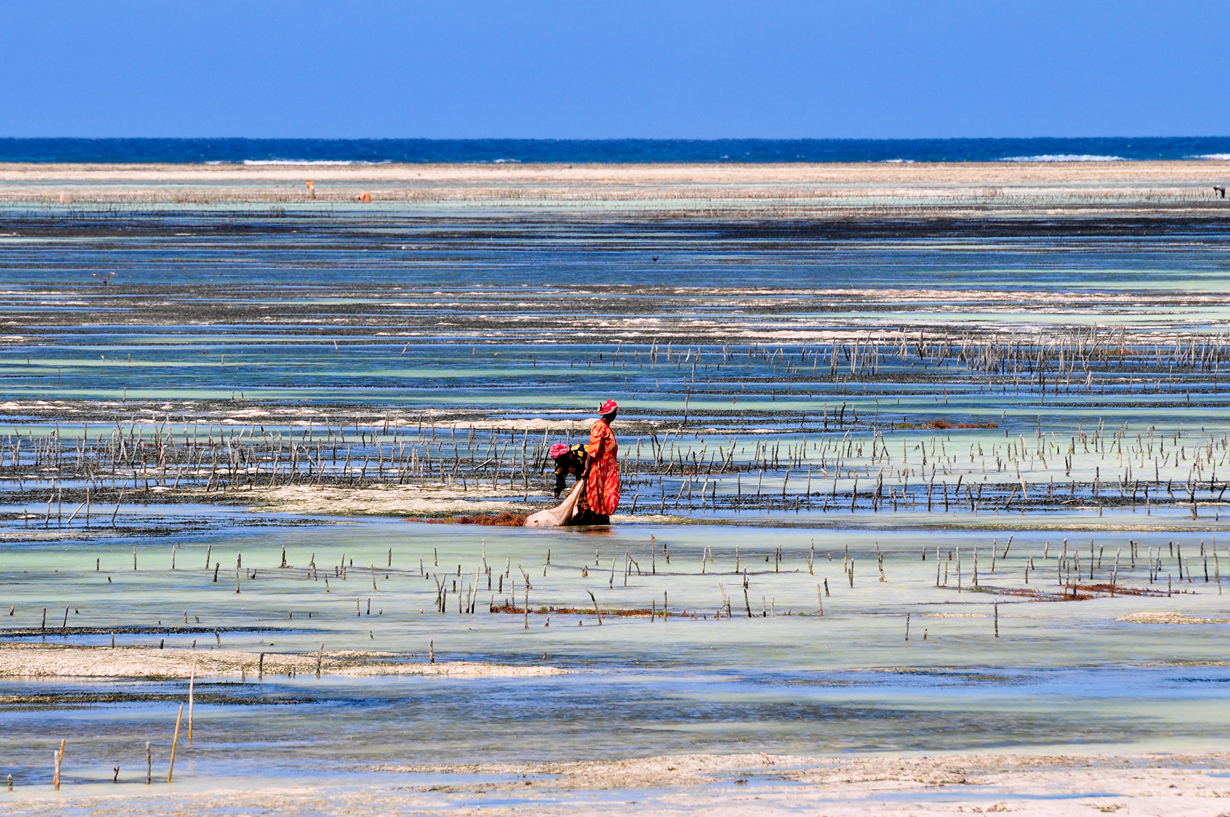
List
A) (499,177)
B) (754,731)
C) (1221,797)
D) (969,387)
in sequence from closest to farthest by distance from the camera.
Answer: (1221,797)
(754,731)
(969,387)
(499,177)

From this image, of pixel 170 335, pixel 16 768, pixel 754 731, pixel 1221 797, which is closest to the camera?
pixel 1221 797

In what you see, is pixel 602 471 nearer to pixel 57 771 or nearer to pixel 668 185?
pixel 57 771

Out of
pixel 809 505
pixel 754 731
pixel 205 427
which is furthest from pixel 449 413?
pixel 754 731

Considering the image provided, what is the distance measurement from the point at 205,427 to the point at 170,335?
1089 centimetres

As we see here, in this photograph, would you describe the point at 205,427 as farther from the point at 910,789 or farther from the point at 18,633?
the point at 910,789

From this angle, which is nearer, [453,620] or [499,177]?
[453,620]

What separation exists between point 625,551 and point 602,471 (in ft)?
4.15

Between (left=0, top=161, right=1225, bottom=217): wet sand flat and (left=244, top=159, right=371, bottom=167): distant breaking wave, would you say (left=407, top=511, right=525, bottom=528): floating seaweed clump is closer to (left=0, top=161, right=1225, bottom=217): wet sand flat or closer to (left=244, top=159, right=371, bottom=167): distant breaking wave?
(left=0, top=161, right=1225, bottom=217): wet sand flat

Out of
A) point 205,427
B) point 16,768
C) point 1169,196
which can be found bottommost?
point 16,768

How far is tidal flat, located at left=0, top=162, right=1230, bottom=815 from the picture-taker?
9641mm

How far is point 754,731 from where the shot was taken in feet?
33.5

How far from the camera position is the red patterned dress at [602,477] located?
16703 millimetres

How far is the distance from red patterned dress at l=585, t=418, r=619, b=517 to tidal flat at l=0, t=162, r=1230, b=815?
355 mm

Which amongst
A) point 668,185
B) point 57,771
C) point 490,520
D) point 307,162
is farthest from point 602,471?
point 307,162
